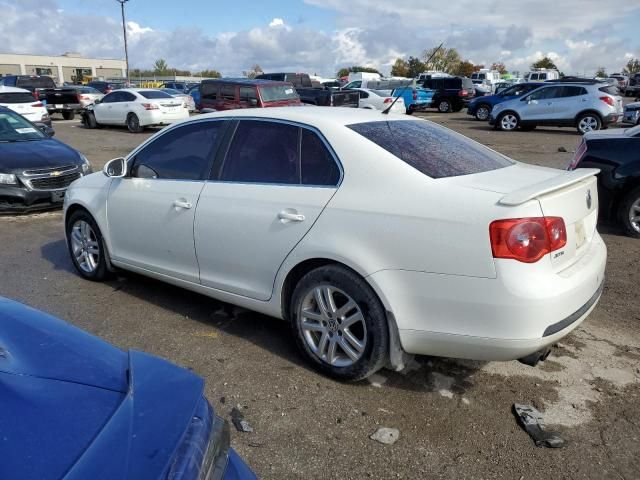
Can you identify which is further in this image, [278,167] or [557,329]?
[278,167]

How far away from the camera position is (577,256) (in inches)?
119

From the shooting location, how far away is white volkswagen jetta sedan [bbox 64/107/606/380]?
2.72 m

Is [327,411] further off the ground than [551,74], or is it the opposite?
[551,74]

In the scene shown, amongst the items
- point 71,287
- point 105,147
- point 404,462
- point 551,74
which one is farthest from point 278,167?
point 551,74

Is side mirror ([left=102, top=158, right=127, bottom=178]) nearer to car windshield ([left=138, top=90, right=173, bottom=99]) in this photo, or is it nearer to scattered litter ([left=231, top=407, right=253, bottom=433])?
scattered litter ([left=231, top=407, right=253, bottom=433])

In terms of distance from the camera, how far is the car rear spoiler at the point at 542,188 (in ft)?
8.80

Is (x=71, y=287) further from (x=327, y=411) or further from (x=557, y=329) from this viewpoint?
(x=557, y=329)

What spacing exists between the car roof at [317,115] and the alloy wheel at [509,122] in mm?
17743

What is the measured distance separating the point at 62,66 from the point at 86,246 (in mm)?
99326

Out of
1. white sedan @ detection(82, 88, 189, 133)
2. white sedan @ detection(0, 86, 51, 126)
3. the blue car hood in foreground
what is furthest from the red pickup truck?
the blue car hood in foreground

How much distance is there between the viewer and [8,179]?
753 centimetres

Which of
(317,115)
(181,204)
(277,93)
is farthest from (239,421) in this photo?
(277,93)

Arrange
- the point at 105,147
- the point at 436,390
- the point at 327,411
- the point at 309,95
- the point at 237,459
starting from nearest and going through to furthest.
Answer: the point at 237,459, the point at 327,411, the point at 436,390, the point at 105,147, the point at 309,95

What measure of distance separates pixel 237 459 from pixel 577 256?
7.26 ft
